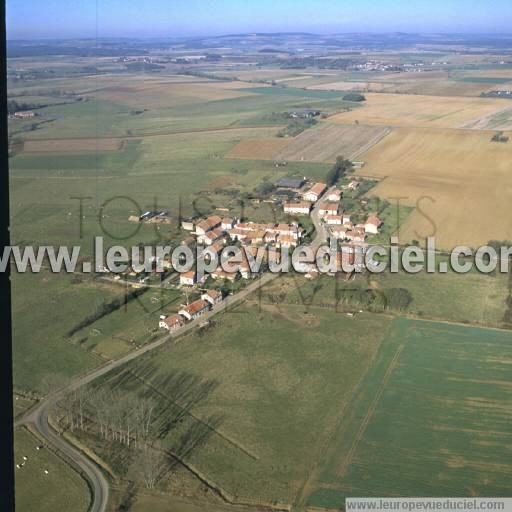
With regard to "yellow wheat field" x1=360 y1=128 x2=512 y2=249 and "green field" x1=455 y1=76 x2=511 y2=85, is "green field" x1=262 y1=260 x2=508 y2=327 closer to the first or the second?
"yellow wheat field" x1=360 y1=128 x2=512 y2=249

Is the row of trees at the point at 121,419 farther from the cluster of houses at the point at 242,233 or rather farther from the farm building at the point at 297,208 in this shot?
the farm building at the point at 297,208

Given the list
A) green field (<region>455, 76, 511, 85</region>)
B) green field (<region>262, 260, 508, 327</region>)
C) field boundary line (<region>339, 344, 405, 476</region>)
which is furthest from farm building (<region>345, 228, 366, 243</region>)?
green field (<region>455, 76, 511, 85</region>)

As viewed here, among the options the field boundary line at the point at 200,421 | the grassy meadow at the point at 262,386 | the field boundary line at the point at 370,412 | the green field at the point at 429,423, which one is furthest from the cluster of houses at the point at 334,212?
the field boundary line at the point at 200,421

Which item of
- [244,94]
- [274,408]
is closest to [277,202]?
[274,408]

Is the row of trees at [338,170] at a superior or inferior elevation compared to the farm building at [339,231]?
Result: superior

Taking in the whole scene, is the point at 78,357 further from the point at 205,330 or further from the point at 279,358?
the point at 279,358

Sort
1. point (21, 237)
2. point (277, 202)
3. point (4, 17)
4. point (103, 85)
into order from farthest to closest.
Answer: point (103, 85) < point (277, 202) < point (21, 237) < point (4, 17)
